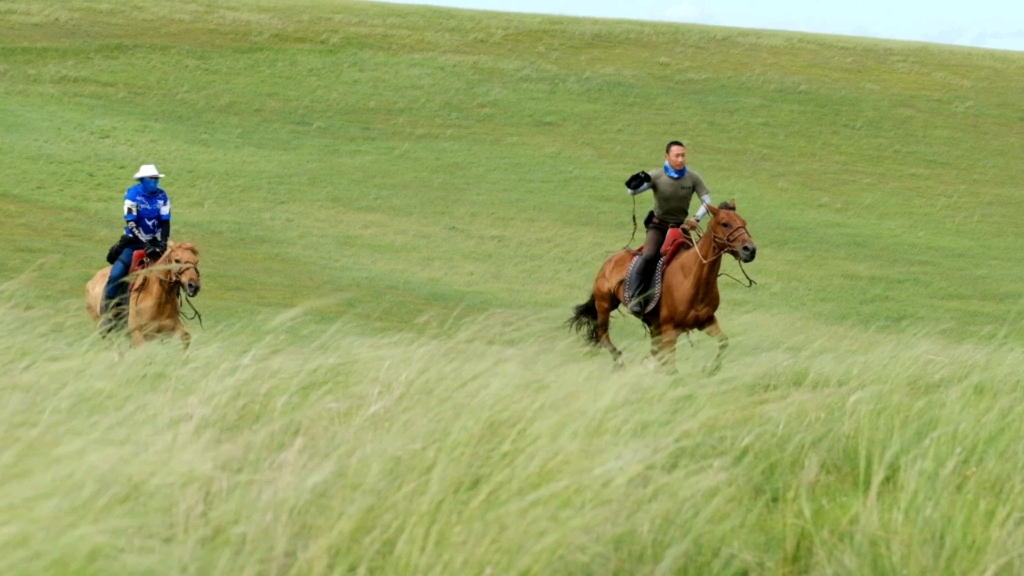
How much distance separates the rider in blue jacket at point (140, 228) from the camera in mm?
14344

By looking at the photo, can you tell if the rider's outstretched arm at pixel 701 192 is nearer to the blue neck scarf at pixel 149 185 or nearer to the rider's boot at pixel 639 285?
the rider's boot at pixel 639 285

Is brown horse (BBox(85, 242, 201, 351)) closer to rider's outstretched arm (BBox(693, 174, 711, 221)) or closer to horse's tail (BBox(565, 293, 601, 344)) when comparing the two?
horse's tail (BBox(565, 293, 601, 344))

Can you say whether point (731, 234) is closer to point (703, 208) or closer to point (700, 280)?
point (703, 208)

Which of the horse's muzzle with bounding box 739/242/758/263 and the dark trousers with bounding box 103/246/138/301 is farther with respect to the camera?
the dark trousers with bounding box 103/246/138/301

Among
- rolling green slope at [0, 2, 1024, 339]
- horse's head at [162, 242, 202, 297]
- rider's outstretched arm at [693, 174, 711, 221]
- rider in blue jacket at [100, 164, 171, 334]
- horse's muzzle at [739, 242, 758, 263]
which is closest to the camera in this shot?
horse's head at [162, 242, 202, 297]

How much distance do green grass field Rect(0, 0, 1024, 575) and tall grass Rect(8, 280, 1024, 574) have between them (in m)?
0.02

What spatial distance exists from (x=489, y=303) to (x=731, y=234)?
11.3 m

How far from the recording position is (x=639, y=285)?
1575cm

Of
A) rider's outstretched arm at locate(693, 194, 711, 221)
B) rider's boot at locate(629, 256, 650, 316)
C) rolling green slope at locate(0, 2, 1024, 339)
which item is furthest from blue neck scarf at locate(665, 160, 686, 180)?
rolling green slope at locate(0, 2, 1024, 339)

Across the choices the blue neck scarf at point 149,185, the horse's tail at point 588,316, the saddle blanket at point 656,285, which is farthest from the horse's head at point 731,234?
the blue neck scarf at point 149,185

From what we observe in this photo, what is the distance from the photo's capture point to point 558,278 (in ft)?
91.6

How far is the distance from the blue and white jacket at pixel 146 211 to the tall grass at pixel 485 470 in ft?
23.9

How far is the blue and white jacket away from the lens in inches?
565

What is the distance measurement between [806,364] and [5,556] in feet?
17.3
